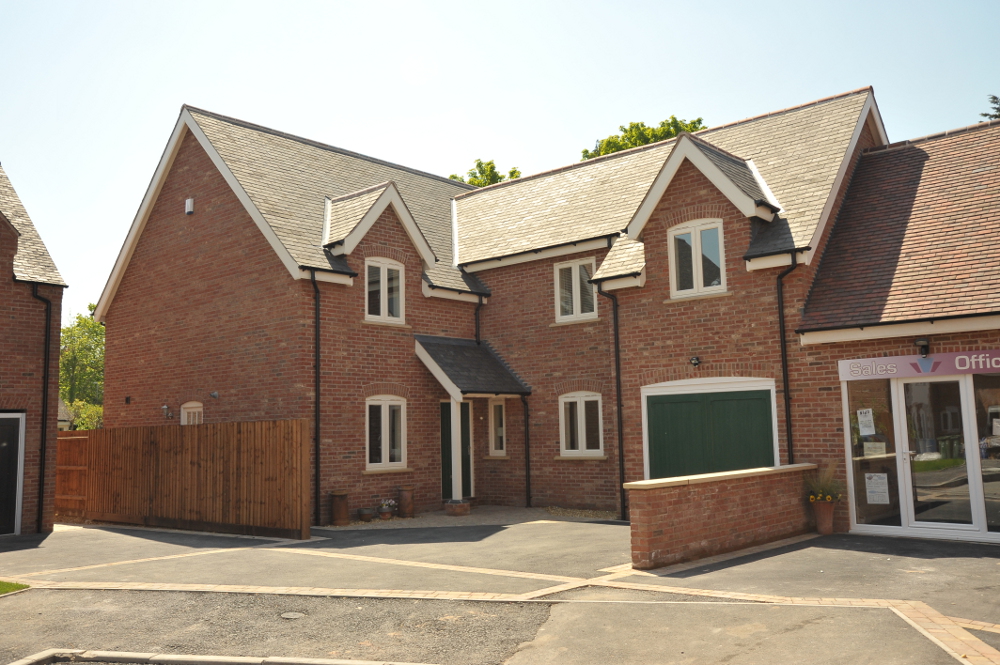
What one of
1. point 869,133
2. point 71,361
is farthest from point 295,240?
point 71,361

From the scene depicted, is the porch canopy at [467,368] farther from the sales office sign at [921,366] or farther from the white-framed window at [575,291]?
the sales office sign at [921,366]

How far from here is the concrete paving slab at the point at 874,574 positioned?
8750 millimetres

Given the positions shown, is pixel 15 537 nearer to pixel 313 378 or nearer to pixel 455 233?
pixel 313 378

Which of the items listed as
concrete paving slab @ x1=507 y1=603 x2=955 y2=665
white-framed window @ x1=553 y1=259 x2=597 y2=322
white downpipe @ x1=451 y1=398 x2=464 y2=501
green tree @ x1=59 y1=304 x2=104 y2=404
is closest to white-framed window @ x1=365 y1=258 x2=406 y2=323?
white downpipe @ x1=451 y1=398 x2=464 y2=501

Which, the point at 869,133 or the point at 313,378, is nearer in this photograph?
the point at 313,378

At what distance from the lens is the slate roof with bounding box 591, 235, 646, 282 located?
16953 mm

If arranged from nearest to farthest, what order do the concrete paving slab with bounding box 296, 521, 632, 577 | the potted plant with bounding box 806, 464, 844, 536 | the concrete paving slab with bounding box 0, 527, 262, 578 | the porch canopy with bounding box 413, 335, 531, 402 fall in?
1. the concrete paving slab with bounding box 296, 521, 632, 577
2. the concrete paving slab with bounding box 0, 527, 262, 578
3. the potted plant with bounding box 806, 464, 844, 536
4. the porch canopy with bounding box 413, 335, 531, 402

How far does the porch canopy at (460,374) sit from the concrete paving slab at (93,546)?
16.9ft

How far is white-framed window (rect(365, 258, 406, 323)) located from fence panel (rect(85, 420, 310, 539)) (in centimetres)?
429

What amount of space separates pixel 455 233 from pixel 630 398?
8936mm

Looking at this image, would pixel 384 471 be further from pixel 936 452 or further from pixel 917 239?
pixel 917 239

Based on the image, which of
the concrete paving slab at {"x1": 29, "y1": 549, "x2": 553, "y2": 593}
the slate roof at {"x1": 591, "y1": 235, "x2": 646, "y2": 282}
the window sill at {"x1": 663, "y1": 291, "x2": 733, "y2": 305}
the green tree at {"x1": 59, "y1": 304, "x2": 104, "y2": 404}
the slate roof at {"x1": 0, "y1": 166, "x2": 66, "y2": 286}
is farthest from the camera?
the green tree at {"x1": 59, "y1": 304, "x2": 104, "y2": 404}

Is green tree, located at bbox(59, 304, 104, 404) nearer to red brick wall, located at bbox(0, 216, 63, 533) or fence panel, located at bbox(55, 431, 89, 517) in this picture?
fence panel, located at bbox(55, 431, 89, 517)

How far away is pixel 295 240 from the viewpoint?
18.3m
